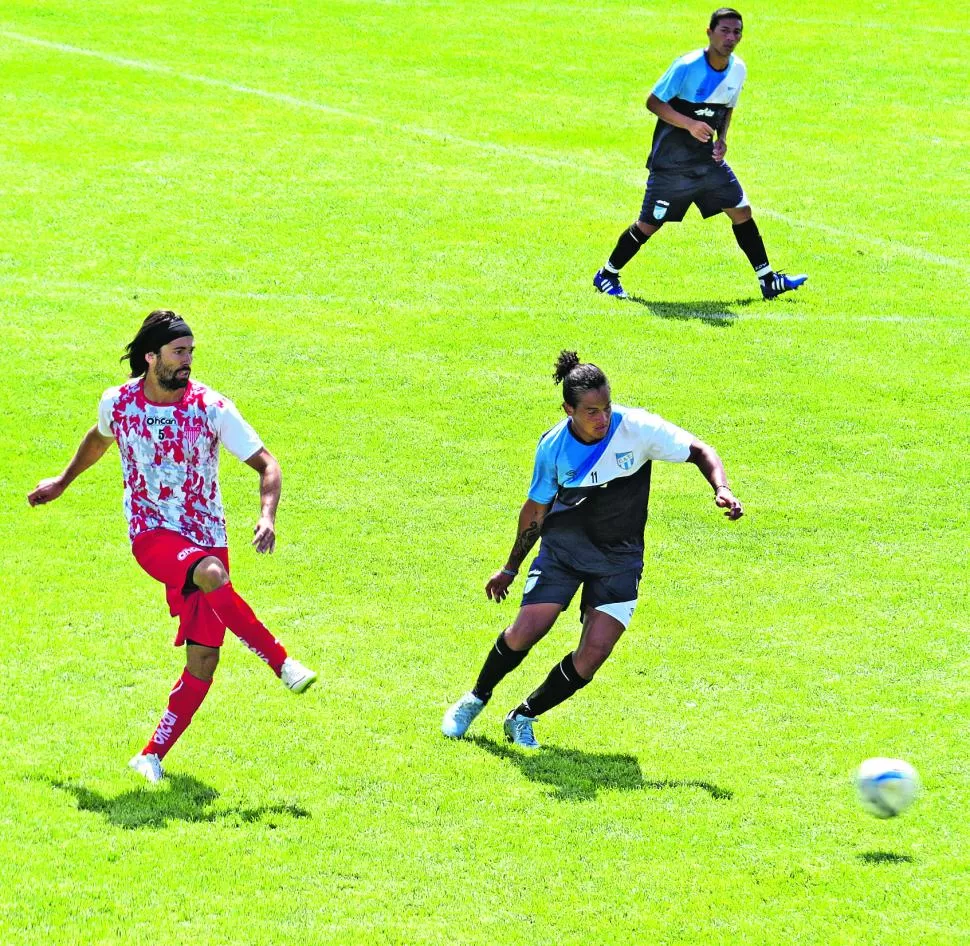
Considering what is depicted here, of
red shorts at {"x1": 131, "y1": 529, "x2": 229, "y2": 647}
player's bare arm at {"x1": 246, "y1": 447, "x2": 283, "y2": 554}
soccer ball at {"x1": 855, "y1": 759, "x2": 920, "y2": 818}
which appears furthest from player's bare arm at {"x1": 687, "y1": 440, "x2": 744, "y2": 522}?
red shorts at {"x1": 131, "y1": 529, "x2": 229, "y2": 647}

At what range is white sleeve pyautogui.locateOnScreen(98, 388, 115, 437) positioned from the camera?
8422mm

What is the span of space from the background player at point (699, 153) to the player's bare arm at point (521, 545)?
823 cm

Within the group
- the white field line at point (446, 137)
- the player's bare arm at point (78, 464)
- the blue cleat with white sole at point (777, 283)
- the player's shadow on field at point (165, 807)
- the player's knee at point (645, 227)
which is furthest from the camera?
the white field line at point (446, 137)

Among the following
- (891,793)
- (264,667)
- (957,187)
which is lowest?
(264,667)

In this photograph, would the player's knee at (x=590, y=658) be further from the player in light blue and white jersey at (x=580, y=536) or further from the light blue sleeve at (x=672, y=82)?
the light blue sleeve at (x=672, y=82)

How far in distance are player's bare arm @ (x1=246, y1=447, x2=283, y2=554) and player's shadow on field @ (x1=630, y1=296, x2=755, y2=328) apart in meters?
8.69

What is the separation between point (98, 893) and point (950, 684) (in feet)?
17.2

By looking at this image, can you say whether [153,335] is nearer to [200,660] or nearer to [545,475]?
[200,660]

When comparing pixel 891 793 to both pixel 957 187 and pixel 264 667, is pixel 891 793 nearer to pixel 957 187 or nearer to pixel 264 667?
pixel 264 667

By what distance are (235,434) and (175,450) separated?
12.8 inches

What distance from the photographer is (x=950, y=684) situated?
31.4 ft

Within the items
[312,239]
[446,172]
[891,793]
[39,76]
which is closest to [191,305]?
[312,239]

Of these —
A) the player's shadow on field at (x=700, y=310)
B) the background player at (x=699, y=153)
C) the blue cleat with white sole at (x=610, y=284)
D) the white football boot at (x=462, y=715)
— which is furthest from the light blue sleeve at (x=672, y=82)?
the white football boot at (x=462, y=715)

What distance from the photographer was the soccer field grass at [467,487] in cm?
755
